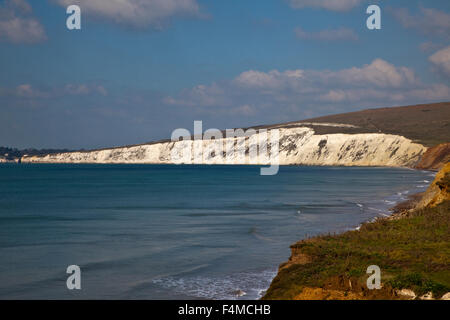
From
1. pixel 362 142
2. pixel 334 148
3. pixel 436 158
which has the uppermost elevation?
Result: pixel 362 142

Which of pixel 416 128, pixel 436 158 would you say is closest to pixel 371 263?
pixel 436 158

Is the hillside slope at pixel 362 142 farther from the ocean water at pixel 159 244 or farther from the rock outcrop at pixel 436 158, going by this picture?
the ocean water at pixel 159 244

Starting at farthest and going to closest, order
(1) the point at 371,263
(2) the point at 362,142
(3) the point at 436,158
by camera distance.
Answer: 1. (2) the point at 362,142
2. (3) the point at 436,158
3. (1) the point at 371,263

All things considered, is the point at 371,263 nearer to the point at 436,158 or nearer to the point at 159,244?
the point at 159,244

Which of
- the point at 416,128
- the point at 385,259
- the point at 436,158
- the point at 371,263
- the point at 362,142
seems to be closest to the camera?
the point at 371,263

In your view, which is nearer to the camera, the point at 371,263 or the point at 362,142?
the point at 371,263

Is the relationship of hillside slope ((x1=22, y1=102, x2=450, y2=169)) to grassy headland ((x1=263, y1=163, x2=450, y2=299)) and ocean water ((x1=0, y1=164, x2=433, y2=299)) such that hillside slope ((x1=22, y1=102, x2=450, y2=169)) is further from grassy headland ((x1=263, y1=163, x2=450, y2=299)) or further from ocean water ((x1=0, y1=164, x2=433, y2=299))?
grassy headland ((x1=263, y1=163, x2=450, y2=299))

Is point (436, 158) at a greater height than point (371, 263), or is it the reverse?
point (436, 158)
